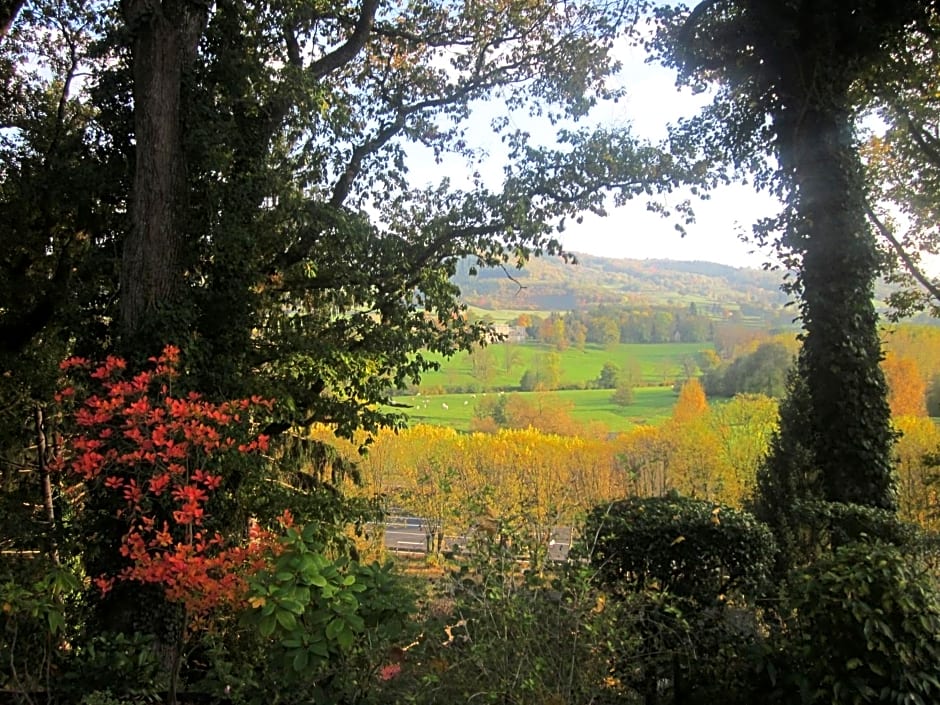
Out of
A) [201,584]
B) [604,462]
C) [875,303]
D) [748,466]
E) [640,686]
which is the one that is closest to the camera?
[201,584]

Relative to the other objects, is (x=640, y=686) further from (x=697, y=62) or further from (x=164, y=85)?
(x=697, y=62)

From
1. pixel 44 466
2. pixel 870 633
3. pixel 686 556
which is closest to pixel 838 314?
pixel 686 556

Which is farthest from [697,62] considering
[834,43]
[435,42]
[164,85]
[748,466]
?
[748,466]

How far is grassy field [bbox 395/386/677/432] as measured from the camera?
2152 cm

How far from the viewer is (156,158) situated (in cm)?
475

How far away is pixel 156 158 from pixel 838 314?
6266mm

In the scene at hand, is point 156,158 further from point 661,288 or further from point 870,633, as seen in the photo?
point 661,288

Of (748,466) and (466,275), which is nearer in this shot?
(466,275)

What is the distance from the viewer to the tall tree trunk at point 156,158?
15.3ft

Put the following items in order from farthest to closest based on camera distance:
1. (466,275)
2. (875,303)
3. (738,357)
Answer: (738,357), (466,275), (875,303)

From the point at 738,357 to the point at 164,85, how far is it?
21445mm

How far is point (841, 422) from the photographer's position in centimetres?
552

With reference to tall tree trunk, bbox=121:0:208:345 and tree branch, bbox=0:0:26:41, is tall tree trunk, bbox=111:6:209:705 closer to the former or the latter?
tall tree trunk, bbox=121:0:208:345

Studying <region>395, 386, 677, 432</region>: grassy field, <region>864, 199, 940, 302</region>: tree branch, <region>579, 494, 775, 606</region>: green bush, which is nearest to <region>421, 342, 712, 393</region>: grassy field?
<region>395, 386, 677, 432</region>: grassy field
